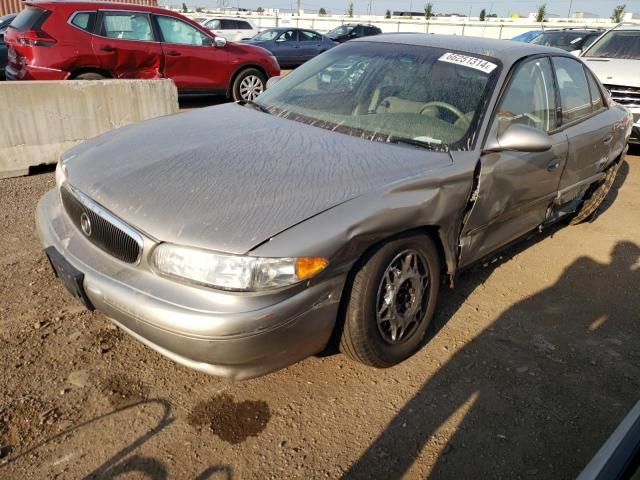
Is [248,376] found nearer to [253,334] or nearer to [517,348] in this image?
[253,334]

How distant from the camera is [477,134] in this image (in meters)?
2.84

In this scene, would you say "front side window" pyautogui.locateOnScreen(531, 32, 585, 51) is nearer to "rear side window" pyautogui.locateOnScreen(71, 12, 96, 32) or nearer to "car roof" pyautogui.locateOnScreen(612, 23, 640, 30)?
"car roof" pyautogui.locateOnScreen(612, 23, 640, 30)

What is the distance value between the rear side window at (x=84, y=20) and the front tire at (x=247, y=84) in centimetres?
239

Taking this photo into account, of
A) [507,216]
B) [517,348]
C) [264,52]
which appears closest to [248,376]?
[517,348]

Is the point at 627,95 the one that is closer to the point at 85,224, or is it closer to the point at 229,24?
the point at 85,224

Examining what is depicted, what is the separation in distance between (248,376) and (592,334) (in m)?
2.21

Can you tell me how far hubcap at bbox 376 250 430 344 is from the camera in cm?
252

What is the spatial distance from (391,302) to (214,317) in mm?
953

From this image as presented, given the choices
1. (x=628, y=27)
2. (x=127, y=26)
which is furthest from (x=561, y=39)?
(x=127, y=26)

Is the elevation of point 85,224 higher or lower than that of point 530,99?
lower

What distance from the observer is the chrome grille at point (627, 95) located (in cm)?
685

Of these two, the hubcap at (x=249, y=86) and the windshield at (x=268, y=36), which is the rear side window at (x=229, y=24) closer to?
the windshield at (x=268, y=36)

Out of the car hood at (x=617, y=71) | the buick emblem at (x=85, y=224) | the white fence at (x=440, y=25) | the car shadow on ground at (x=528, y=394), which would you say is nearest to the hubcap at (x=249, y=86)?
the car hood at (x=617, y=71)

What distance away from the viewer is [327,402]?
2.49 metres
